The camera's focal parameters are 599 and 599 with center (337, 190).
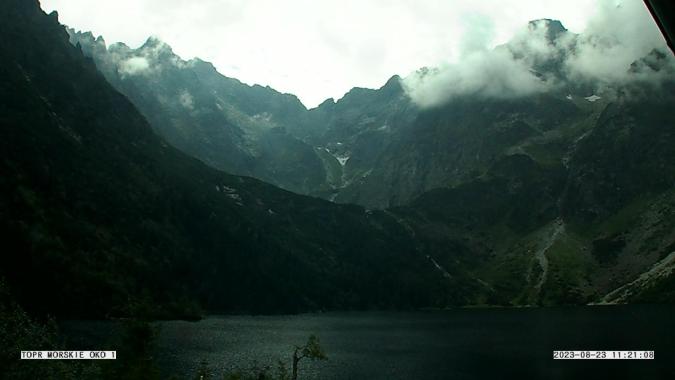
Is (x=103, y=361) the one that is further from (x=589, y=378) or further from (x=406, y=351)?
(x=406, y=351)

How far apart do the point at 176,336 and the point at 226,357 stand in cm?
5098

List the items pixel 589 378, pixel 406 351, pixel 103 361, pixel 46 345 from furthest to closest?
pixel 406 351 → pixel 589 378 → pixel 103 361 → pixel 46 345

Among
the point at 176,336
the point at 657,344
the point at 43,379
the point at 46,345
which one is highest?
the point at 176,336

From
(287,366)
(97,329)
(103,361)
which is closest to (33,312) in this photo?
(97,329)

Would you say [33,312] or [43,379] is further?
[33,312]

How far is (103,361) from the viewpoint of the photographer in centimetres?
5172

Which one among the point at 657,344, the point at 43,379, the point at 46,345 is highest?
the point at 657,344

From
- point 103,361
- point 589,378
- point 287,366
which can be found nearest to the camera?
point 103,361

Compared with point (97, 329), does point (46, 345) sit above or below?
below

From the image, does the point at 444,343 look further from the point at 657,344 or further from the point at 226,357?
the point at 226,357

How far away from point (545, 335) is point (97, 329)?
141603mm

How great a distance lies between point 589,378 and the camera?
118750 mm

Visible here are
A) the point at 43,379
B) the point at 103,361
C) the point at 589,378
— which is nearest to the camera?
the point at 43,379

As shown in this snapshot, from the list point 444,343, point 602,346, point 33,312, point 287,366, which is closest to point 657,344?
point 602,346
